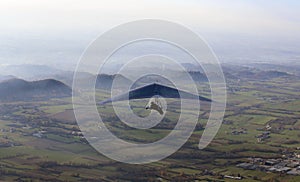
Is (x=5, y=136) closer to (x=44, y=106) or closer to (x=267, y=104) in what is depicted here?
(x=44, y=106)

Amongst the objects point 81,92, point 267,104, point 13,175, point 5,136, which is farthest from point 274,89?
point 13,175

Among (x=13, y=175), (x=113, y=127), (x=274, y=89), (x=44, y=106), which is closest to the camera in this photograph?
(x=13, y=175)

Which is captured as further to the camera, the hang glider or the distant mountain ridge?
the distant mountain ridge

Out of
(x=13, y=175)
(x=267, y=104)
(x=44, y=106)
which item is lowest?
(x=13, y=175)

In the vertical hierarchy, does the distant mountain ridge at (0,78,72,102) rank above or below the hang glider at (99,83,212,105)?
above

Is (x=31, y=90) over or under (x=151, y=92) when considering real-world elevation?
over

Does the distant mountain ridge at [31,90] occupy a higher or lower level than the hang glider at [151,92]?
higher

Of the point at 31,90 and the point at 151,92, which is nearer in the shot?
the point at 151,92

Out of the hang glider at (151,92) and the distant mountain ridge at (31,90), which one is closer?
the hang glider at (151,92)
